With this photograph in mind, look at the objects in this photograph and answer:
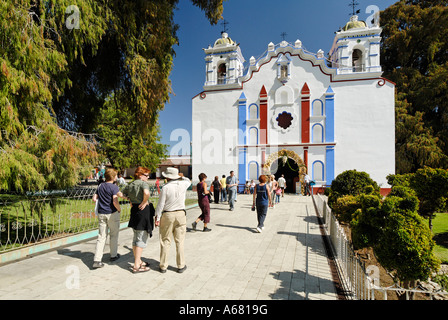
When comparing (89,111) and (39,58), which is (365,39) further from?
(39,58)

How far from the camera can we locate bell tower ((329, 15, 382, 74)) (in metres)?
19.9

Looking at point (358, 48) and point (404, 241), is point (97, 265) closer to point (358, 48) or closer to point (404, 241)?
point (404, 241)

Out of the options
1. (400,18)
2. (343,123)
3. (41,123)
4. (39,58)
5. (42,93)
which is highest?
(400,18)

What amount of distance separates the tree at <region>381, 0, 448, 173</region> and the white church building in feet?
7.89

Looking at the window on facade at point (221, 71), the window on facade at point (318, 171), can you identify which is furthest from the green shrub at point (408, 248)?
the window on facade at point (221, 71)

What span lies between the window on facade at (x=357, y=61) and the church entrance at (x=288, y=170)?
951 centimetres

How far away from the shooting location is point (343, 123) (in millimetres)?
19844

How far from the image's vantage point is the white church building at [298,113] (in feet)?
63.0

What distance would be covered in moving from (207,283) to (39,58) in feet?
16.0

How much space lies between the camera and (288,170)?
73.8 feet

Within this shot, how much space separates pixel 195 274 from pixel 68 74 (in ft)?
23.1

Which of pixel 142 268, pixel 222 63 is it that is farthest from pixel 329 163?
pixel 142 268

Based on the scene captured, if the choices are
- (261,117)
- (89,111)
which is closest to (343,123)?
(261,117)
